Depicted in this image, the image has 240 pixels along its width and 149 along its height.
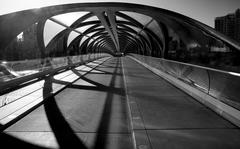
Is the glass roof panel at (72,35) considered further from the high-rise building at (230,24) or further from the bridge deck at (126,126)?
the high-rise building at (230,24)

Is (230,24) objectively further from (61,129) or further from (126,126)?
(61,129)

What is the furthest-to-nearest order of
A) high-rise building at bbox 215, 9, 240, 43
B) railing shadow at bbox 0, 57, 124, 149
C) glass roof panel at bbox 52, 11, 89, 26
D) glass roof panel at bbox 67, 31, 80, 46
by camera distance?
1. high-rise building at bbox 215, 9, 240, 43
2. glass roof panel at bbox 67, 31, 80, 46
3. glass roof panel at bbox 52, 11, 89, 26
4. railing shadow at bbox 0, 57, 124, 149

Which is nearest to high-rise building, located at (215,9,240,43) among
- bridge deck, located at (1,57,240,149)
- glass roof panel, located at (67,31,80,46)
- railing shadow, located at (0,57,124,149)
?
glass roof panel, located at (67,31,80,46)

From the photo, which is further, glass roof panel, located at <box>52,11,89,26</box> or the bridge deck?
glass roof panel, located at <box>52,11,89,26</box>

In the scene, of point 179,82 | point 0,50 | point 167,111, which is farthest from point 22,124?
point 0,50

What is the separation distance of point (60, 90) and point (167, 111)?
5.22m

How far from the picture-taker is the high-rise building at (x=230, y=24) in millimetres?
79875

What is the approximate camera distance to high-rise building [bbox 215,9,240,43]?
7988 cm

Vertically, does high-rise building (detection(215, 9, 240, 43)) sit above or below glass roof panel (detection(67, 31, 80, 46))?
above

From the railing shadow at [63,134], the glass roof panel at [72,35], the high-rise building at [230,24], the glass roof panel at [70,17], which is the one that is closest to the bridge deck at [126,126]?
the railing shadow at [63,134]

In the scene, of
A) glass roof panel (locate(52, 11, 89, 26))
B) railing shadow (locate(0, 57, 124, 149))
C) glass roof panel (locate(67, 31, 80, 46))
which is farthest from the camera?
glass roof panel (locate(67, 31, 80, 46))

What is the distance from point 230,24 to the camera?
8356cm

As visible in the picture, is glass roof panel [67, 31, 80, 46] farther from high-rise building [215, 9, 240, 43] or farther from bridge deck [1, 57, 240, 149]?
high-rise building [215, 9, 240, 43]

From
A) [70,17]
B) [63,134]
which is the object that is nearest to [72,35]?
[70,17]
